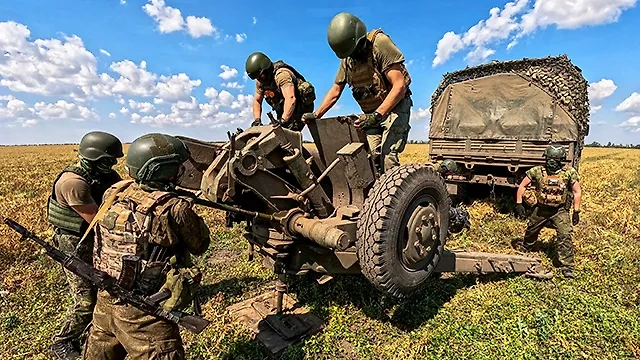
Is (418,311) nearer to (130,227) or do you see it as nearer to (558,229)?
(558,229)

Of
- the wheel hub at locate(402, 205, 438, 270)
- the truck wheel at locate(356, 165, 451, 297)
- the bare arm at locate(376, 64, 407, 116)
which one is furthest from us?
the bare arm at locate(376, 64, 407, 116)

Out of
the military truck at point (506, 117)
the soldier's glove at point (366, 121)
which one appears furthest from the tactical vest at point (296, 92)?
the military truck at point (506, 117)

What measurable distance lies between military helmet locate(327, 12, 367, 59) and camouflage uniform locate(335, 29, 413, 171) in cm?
28

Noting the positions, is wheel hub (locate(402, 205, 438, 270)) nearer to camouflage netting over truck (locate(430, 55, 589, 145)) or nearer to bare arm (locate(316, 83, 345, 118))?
bare arm (locate(316, 83, 345, 118))

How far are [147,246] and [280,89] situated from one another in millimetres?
2700

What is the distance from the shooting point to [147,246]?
2275mm

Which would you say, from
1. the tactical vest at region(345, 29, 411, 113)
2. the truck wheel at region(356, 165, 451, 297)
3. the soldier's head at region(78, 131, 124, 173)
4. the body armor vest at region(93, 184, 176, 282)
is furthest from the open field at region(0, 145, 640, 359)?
the tactical vest at region(345, 29, 411, 113)

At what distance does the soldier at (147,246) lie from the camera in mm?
2242

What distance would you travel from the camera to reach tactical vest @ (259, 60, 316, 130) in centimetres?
458

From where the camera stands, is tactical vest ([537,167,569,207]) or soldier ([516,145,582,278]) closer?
soldier ([516,145,582,278])

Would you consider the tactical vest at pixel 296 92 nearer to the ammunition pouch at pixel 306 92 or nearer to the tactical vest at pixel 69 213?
the ammunition pouch at pixel 306 92

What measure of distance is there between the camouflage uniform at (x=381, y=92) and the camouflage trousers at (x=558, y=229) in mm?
2732

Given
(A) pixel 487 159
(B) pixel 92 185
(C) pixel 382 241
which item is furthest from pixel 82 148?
(A) pixel 487 159

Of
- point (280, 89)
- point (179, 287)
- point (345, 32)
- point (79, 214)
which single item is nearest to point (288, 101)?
point (280, 89)
